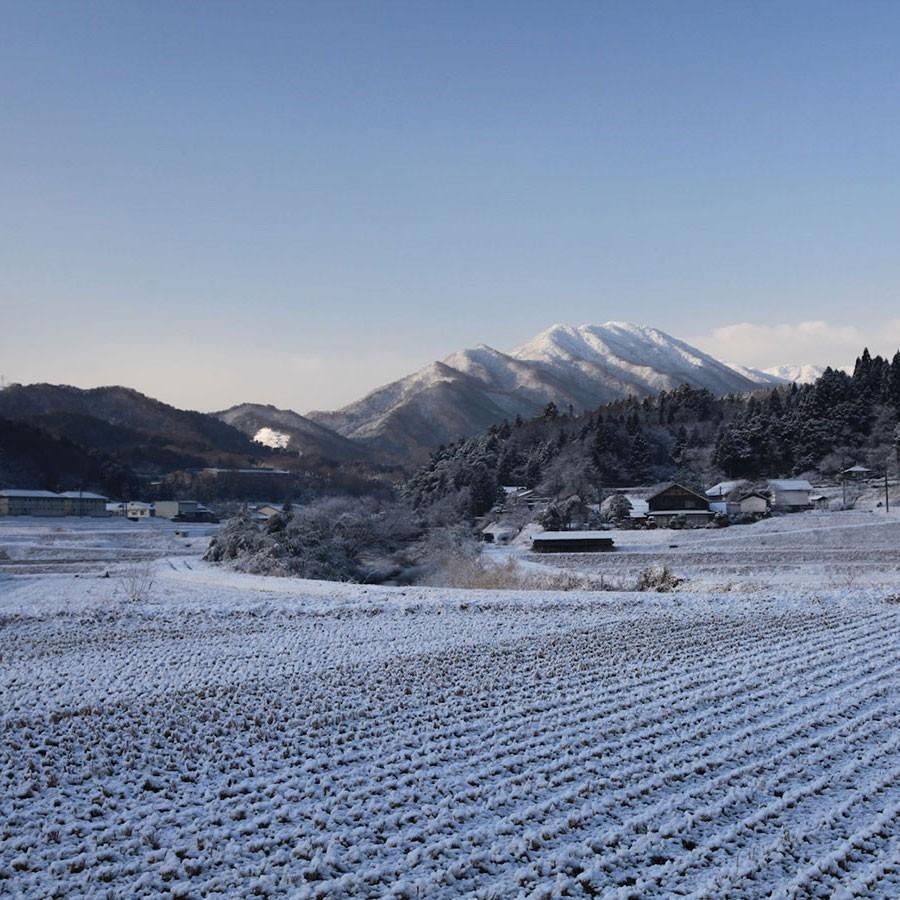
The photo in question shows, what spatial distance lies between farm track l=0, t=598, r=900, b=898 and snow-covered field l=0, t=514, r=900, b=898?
0.10 feet

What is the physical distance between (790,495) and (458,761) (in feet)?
205

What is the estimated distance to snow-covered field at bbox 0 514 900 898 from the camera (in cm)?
641

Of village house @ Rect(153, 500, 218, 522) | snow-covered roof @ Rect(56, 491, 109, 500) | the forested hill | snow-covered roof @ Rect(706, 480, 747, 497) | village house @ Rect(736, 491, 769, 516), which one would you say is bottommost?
village house @ Rect(153, 500, 218, 522)

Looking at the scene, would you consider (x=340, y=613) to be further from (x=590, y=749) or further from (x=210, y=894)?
(x=210, y=894)

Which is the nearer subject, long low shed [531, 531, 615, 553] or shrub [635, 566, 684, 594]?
shrub [635, 566, 684, 594]

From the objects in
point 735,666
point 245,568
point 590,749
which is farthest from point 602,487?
point 590,749

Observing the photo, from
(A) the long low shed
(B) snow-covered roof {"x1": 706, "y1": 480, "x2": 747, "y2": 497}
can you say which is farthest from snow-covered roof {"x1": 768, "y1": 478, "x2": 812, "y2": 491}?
(A) the long low shed

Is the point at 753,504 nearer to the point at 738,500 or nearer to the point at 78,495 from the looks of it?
the point at 738,500

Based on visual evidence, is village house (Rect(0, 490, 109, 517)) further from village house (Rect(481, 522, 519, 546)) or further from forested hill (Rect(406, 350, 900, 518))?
village house (Rect(481, 522, 519, 546))

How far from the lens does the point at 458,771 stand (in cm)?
874

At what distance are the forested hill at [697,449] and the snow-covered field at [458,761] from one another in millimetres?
55617

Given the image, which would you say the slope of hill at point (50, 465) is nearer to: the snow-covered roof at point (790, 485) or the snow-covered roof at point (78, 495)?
the snow-covered roof at point (78, 495)

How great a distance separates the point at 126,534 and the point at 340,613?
55907 mm

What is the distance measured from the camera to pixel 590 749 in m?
A: 9.44
